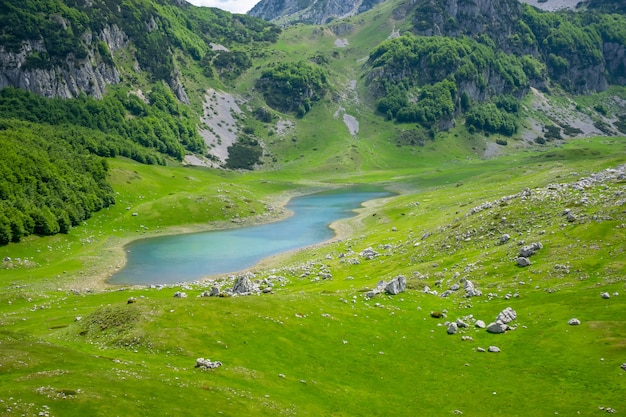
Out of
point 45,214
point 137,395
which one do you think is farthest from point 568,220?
point 45,214

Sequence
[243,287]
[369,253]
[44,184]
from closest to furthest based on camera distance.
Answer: [243,287]
[369,253]
[44,184]

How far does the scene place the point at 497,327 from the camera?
5162 centimetres

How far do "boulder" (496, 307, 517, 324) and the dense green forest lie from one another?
4291 inches

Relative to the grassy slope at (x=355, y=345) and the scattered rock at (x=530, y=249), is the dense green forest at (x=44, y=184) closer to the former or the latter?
the grassy slope at (x=355, y=345)

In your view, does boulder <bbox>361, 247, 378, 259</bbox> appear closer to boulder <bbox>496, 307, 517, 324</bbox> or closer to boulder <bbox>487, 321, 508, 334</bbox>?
boulder <bbox>496, 307, 517, 324</bbox>

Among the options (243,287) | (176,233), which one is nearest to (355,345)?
(243,287)

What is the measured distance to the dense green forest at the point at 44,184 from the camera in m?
124

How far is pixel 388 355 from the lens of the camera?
47719mm

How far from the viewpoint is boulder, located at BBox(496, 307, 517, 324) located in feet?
174

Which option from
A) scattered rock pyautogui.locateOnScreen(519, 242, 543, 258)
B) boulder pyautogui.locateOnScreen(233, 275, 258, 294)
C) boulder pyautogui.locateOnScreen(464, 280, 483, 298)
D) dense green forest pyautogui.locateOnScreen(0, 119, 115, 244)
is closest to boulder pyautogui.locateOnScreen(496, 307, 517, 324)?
boulder pyautogui.locateOnScreen(464, 280, 483, 298)

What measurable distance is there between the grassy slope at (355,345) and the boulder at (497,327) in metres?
1.02

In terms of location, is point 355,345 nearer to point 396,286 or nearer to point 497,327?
point 497,327

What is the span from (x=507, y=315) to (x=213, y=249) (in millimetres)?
89089

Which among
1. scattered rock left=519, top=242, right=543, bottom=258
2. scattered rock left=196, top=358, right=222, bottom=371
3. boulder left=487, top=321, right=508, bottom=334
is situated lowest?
boulder left=487, top=321, right=508, bottom=334
